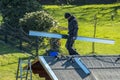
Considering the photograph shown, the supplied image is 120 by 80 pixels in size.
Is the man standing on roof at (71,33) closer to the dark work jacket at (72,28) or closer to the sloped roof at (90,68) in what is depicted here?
the dark work jacket at (72,28)

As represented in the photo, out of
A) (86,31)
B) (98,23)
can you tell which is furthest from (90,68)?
(98,23)

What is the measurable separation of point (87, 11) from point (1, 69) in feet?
58.1

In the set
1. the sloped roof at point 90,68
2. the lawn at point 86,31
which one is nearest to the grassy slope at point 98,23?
the lawn at point 86,31

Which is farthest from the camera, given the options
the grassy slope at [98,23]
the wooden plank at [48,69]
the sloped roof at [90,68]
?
the grassy slope at [98,23]

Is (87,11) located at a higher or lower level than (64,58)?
lower

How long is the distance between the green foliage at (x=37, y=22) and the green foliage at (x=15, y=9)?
1870 mm

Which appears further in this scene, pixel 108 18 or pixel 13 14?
pixel 108 18

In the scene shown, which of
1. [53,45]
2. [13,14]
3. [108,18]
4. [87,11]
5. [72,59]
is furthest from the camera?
[87,11]

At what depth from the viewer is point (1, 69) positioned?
23609 millimetres

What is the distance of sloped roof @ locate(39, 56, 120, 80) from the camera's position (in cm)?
1293

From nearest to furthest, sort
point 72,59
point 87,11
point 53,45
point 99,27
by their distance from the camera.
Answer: point 72,59 < point 53,45 < point 99,27 < point 87,11

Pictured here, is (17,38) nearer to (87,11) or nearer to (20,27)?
(20,27)

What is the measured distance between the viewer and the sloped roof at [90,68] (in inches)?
509

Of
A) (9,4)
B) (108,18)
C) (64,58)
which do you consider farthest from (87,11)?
(64,58)
